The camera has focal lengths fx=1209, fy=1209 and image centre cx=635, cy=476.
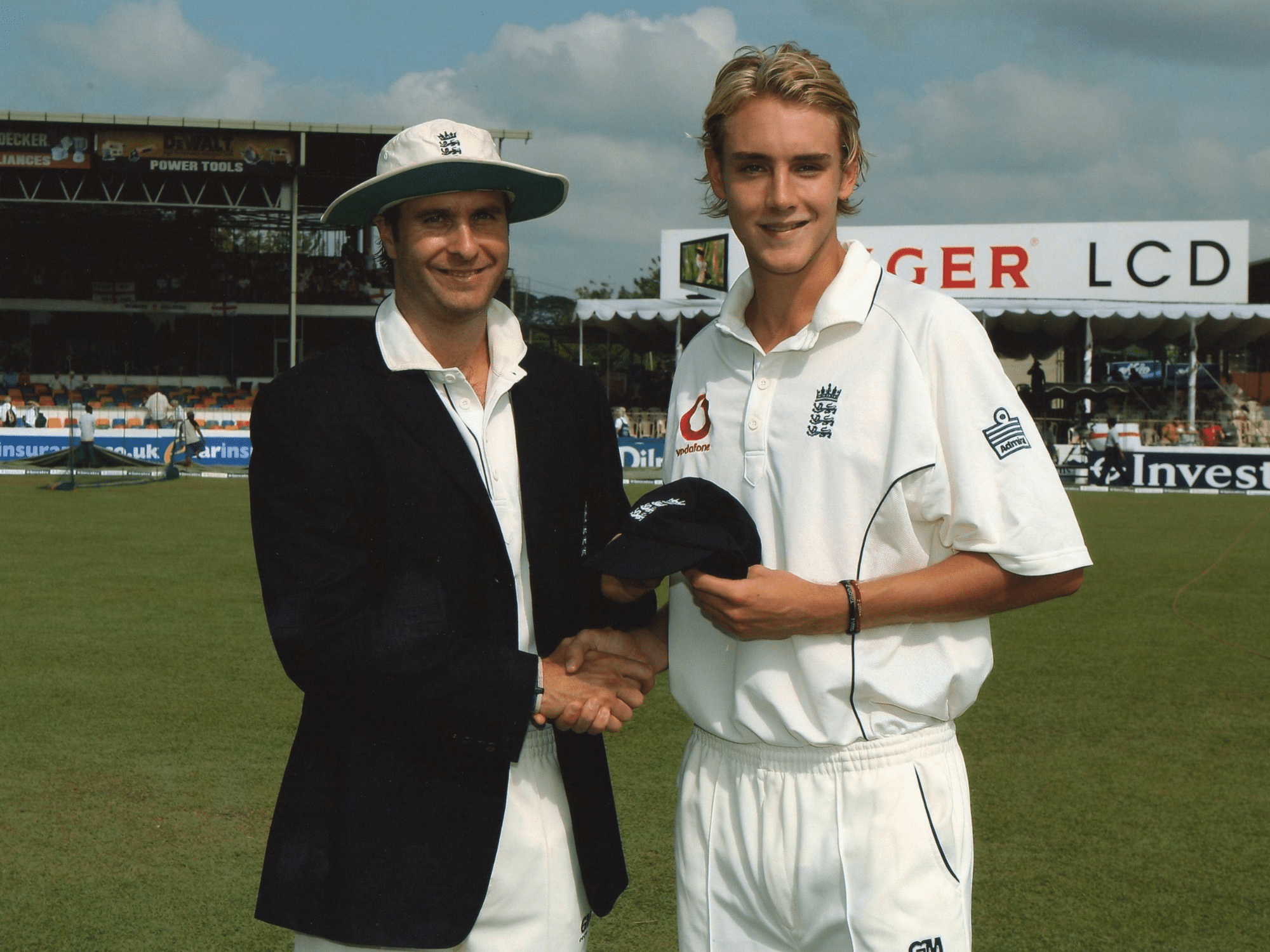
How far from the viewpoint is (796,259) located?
219 cm

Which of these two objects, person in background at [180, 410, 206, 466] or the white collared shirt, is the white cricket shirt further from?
person in background at [180, 410, 206, 466]

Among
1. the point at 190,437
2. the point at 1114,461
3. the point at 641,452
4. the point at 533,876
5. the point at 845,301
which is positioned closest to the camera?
the point at 845,301

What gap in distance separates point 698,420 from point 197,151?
112 feet

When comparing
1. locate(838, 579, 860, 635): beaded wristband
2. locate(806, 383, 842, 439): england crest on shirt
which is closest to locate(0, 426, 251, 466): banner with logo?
locate(806, 383, 842, 439): england crest on shirt

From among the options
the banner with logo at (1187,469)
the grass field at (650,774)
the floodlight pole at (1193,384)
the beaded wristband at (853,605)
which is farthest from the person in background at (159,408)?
the beaded wristband at (853,605)

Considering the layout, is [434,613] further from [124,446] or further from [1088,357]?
[124,446]

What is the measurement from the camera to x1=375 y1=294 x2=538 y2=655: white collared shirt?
7.46 ft

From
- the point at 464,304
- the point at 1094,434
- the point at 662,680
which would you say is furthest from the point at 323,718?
the point at 1094,434

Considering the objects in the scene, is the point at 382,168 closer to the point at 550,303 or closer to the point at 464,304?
the point at 464,304

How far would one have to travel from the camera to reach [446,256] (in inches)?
91.2

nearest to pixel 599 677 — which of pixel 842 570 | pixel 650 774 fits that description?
pixel 842 570

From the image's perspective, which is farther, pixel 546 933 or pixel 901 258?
pixel 901 258

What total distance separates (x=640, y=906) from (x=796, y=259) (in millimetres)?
2595

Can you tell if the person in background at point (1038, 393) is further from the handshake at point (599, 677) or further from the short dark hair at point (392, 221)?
the short dark hair at point (392, 221)
